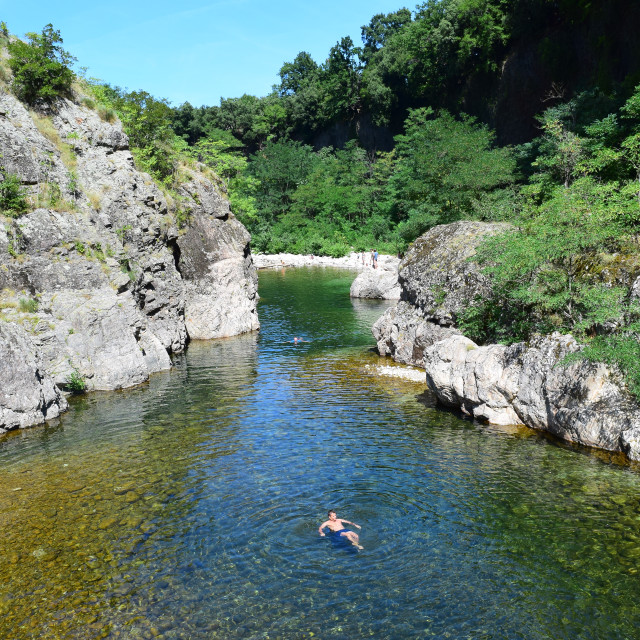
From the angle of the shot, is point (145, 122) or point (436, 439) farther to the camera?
point (145, 122)

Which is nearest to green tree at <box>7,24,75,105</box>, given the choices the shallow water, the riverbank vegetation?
the riverbank vegetation

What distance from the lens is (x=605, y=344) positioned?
2002cm

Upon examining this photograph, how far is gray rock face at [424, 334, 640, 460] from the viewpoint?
19219 millimetres

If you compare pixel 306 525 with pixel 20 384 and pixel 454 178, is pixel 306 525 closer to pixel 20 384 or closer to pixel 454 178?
pixel 20 384

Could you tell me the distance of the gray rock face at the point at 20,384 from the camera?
22.8 metres

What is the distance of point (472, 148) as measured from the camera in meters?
48.9

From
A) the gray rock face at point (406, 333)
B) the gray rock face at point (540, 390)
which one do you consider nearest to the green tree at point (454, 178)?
the gray rock face at point (406, 333)

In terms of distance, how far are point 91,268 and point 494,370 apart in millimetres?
20428

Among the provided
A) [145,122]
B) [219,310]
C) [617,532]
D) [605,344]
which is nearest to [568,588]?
[617,532]

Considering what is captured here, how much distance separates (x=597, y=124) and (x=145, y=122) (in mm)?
31481

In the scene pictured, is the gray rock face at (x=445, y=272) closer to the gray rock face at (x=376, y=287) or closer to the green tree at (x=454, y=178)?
the green tree at (x=454, y=178)

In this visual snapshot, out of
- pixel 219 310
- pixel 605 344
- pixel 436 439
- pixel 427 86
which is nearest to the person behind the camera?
pixel 605 344

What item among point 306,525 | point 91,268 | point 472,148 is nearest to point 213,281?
point 91,268

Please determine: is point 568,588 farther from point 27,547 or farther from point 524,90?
point 524,90
